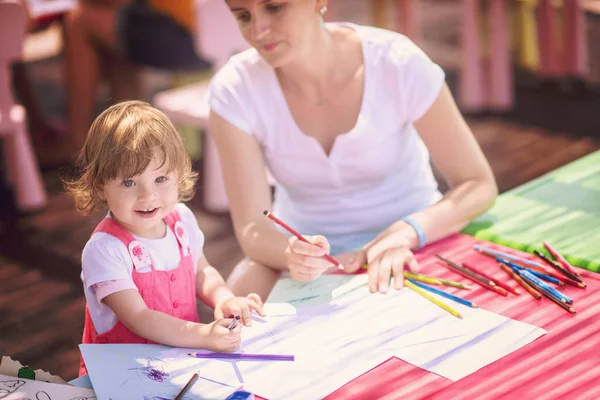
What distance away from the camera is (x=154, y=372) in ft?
4.30

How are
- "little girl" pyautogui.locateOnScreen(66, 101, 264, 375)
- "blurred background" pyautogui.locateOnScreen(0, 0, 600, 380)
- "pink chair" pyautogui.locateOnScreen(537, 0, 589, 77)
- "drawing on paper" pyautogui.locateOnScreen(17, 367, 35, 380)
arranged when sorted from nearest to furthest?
"drawing on paper" pyautogui.locateOnScreen(17, 367, 35, 380) < "little girl" pyautogui.locateOnScreen(66, 101, 264, 375) < "blurred background" pyautogui.locateOnScreen(0, 0, 600, 380) < "pink chair" pyautogui.locateOnScreen(537, 0, 589, 77)

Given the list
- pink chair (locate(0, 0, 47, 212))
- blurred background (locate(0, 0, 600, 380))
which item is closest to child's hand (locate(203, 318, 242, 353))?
blurred background (locate(0, 0, 600, 380))

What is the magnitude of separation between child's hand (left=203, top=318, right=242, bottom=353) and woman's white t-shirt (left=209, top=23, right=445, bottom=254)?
61 centimetres

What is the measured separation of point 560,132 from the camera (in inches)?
169

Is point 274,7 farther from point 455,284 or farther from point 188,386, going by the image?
point 188,386

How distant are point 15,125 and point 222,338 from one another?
2.84 metres

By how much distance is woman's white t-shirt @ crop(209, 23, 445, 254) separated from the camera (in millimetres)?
1884

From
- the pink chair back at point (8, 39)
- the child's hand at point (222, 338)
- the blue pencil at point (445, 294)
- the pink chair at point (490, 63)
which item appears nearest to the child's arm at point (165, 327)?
the child's hand at point (222, 338)

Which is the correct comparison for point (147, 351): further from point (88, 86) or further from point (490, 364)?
point (88, 86)

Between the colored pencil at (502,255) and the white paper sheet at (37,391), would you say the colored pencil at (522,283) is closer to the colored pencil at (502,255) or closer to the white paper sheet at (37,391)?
the colored pencil at (502,255)

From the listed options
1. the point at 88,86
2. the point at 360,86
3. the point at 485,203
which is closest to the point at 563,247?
the point at 485,203

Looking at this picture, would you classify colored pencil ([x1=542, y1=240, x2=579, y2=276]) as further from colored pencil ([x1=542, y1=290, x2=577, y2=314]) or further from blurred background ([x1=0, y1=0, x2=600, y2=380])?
blurred background ([x1=0, y1=0, x2=600, y2=380])

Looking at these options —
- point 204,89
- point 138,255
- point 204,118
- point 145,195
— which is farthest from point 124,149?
point 204,89

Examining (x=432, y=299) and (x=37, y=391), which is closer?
(x=37, y=391)
